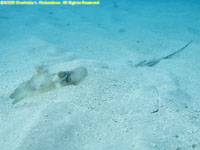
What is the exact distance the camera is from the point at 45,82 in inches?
135

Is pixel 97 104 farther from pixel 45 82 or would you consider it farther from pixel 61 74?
pixel 45 82

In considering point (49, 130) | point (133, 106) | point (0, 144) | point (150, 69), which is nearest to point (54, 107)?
point (49, 130)

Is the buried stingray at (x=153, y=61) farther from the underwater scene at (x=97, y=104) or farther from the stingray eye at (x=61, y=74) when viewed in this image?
the stingray eye at (x=61, y=74)

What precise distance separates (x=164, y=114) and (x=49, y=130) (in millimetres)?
1884

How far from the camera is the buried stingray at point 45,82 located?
339 centimetres

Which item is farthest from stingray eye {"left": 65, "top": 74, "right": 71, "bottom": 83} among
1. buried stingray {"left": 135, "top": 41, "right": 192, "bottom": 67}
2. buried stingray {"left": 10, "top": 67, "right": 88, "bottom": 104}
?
buried stingray {"left": 135, "top": 41, "right": 192, "bottom": 67}

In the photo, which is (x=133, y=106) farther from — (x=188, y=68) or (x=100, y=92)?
(x=188, y=68)

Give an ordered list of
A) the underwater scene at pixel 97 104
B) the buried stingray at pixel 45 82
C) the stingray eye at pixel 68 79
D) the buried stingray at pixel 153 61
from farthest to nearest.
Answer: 1. the buried stingray at pixel 153 61
2. the stingray eye at pixel 68 79
3. the buried stingray at pixel 45 82
4. the underwater scene at pixel 97 104

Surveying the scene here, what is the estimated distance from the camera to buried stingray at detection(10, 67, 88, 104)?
11.1 feet

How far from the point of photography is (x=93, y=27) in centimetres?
1071

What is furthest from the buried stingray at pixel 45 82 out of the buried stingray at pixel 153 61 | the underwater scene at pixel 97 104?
the buried stingray at pixel 153 61

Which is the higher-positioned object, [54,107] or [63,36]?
[54,107]

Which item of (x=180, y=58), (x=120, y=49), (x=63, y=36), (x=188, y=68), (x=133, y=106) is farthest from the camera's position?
(x=63, y=36)

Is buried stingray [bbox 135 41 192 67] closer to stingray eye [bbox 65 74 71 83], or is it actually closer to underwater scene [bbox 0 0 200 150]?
underwater scene [bbox 0 0 200 150]
